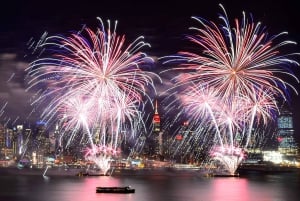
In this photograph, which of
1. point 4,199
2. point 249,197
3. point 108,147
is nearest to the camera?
point 4,199

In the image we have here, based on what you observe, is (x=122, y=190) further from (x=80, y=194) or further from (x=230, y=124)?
(x=230, y=124)

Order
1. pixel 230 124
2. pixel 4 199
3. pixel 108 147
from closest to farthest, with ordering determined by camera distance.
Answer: pixel 4 199 < pixel 230 124 < pixel 108 147

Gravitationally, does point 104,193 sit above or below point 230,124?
below

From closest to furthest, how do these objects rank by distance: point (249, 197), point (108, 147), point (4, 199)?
point (4, 199) < point (249, 197) < point (108, 147)

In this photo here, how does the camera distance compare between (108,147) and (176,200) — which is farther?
(108,147)

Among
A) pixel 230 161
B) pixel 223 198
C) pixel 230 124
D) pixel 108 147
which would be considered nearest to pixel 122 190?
pixel 223 198

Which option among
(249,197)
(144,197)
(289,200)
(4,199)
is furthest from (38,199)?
(289,200)

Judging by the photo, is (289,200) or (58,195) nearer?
(289,200)

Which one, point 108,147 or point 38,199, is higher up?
point 108,147

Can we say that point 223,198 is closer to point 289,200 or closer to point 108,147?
point 289,200
